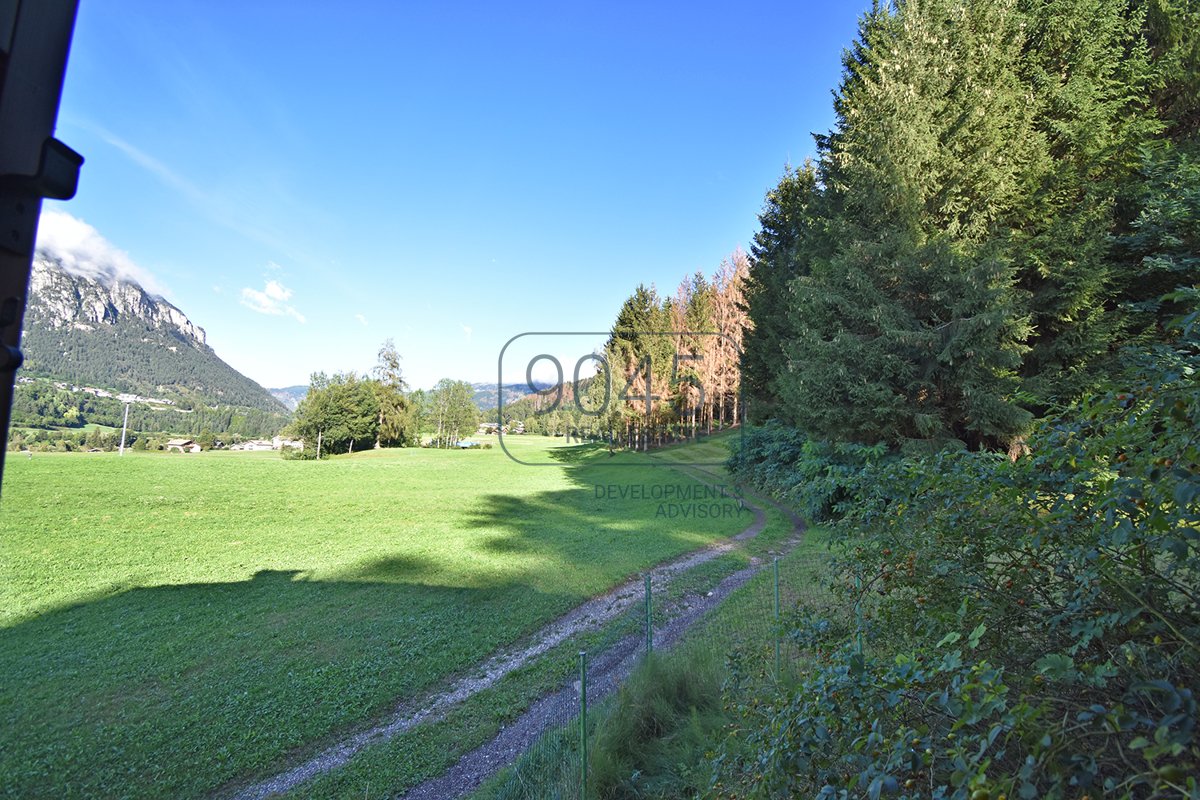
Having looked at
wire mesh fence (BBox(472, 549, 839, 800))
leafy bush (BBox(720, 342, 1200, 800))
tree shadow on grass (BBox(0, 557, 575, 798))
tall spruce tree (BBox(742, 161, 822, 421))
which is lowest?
tree shadow on grass (BBox(0, 557, 575, 798))

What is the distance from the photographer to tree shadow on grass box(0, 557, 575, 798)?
16.1ft

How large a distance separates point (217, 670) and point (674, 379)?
28.5 meters

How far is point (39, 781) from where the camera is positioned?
181 inches

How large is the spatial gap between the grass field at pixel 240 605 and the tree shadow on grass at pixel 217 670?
28 mm

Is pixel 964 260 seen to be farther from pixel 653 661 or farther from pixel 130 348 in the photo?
pixel 130 348

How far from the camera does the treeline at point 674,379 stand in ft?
104

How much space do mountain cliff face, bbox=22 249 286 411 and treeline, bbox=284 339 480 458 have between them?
16586 mm

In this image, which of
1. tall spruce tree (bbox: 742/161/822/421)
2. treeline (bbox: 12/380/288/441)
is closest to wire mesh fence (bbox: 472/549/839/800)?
tall spruce tree (bbox: 742/161/822/421)

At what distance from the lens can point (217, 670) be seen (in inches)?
265

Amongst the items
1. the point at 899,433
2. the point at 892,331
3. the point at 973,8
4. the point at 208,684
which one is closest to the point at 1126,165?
the point at 973,8

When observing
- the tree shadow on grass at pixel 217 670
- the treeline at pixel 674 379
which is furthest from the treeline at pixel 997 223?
the treeline at pixel 674 379

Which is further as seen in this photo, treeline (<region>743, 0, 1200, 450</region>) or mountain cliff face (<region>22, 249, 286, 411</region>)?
mountain cliff face (<region>22, 249, 286, 411</region>)

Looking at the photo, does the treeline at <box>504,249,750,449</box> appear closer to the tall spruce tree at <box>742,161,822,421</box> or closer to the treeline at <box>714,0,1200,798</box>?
the tall spruce tree at <box>742,161,822,421</box>

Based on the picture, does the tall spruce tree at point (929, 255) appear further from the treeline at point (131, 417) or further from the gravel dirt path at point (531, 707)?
the treeline at point (131, 417)
